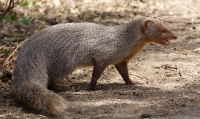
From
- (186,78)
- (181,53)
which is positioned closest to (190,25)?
(181,53)

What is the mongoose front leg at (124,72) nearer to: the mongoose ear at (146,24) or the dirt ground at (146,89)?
the dirt ground at (146,89)

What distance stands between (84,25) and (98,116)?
1260 millimetres

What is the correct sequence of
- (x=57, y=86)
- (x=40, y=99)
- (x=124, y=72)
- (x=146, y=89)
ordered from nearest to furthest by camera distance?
(x=40, y=99), (x=146, y=89), (x=57, y=86), (x=124, y=72)

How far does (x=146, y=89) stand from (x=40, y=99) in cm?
112

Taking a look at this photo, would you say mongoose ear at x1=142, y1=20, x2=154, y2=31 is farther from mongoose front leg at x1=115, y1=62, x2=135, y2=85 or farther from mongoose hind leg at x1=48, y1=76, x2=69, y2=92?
mongoose hind leg at x1=48, y1=76, x2=69, y2=92

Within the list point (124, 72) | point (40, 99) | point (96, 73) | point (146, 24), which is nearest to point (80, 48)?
point (96, 73)

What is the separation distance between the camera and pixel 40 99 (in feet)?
12.4

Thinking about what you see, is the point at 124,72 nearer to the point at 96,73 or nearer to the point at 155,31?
the point at 96,73

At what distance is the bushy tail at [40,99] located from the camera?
3699mm

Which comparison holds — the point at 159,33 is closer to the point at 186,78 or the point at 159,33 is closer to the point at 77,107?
the point at 186,78

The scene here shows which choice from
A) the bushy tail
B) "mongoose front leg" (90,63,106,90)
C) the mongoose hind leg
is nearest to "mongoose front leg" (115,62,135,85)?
"mongoose front leg" (90,63,106,90)

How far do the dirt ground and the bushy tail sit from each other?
0.06 m

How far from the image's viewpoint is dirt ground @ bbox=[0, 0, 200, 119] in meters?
3.72

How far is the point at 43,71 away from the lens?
430cm
